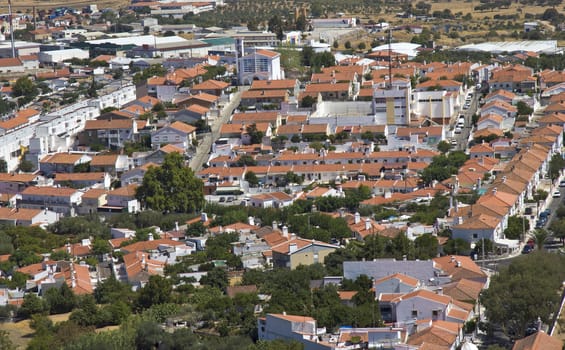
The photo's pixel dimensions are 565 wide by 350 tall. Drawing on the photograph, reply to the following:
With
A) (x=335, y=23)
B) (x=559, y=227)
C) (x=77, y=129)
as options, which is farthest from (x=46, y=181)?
(x=335, y=23)

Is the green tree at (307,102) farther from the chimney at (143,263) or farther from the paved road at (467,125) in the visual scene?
the chimney at (143,263)

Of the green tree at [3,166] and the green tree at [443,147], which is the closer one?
the green tree at [443,147]

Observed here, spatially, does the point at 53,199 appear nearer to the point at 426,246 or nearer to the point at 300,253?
the point at 300,253

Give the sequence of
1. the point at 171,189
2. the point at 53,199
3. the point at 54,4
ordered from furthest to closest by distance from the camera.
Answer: the point at 54,4 < the point at 53,199 < the point at 171,189

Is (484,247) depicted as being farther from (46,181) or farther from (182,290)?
(46,181)

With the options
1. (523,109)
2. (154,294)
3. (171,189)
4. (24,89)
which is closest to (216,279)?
(154,294)

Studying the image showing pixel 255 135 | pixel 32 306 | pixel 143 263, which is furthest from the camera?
pixel 255 135

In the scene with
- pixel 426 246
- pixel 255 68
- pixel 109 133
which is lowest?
pixel 109 133

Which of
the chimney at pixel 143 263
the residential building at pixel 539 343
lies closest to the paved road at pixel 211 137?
the chimney at pixel 143 263
